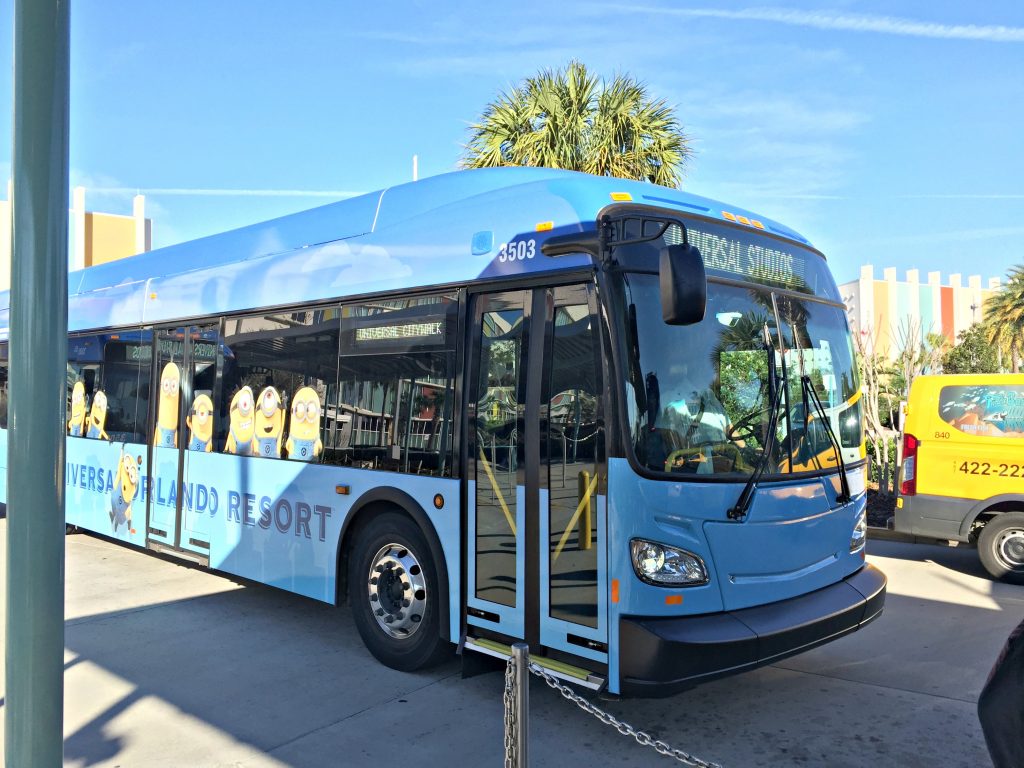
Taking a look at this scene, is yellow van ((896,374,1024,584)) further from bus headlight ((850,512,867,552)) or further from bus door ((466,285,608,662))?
bus door ((466,285,608,662))

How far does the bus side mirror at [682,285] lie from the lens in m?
4.20

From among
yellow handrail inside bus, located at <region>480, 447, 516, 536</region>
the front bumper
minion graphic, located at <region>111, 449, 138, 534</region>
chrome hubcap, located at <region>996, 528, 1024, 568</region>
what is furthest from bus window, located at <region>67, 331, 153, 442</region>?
chrome hubcap, located at <region>996, 528, 1024, 568</region>

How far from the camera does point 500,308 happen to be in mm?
5258

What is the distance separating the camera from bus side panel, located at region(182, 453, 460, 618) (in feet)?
18.3

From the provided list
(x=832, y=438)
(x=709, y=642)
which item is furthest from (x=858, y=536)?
(x=709, y=642)

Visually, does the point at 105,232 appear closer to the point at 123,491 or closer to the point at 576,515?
the point at 123,491

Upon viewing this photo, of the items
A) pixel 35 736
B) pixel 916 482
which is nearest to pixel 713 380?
pixel 35 736

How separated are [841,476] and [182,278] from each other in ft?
20.3

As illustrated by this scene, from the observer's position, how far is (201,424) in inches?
305

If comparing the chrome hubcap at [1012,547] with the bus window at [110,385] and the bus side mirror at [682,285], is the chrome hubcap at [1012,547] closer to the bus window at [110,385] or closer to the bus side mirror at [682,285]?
the bus side mirror at [682,285]

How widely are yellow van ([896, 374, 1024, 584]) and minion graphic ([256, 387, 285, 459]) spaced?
645 centimetres

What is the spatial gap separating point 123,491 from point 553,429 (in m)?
5.97

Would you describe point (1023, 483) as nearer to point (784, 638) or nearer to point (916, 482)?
point (916, 482)

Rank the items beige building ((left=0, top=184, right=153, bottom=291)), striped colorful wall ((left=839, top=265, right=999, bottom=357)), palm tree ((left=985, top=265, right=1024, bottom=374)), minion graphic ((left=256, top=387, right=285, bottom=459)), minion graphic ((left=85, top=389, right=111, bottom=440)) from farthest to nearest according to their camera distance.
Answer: striped colorful wall ((left=839, top=265, right=999, bottom=357)), beige building ((left=0, top=184, right=153, bottom=291)), palm tree ((left=985, top=265, right=1024, bottom=374)), minion graphic ((left=85, top=389, right=111, bottom=440)), minion graphic ((left=256, top=387, right=285, bottom=459))
